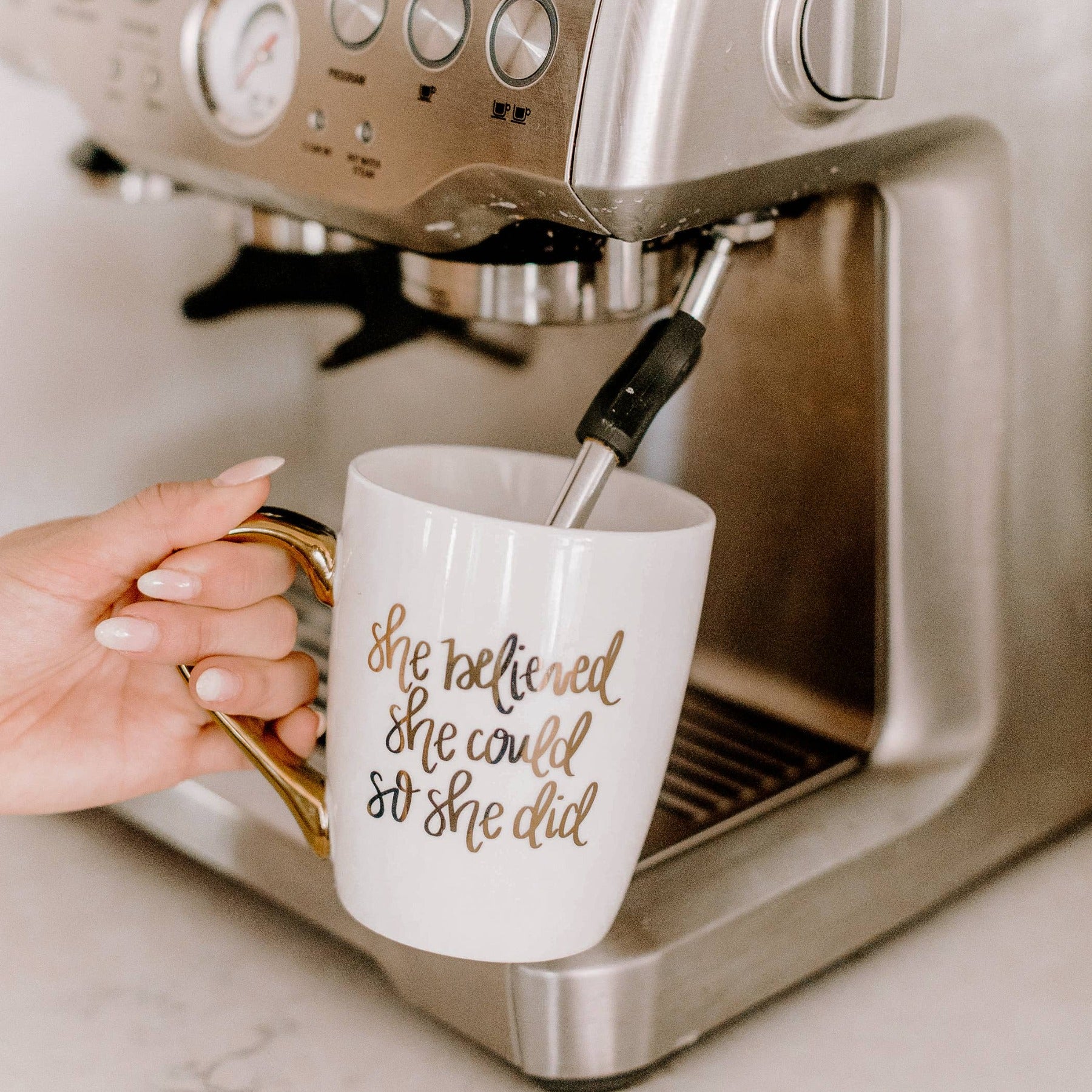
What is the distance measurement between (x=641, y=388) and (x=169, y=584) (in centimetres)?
14

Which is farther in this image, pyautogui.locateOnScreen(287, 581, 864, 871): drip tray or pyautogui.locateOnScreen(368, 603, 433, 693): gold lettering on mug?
pyautogui.locateOnScreen(287, 581, 864, 871): drip tray

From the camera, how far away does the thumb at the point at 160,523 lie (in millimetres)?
333

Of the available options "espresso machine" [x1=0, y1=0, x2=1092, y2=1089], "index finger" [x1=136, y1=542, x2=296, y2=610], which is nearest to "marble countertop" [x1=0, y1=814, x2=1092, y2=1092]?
"espresso machine" [x1=0, y1=0, x2=1092, y2=1089]

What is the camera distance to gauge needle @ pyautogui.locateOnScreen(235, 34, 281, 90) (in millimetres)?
361

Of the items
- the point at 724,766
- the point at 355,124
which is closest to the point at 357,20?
the point at 355,124

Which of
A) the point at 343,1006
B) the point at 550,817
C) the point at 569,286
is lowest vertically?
the point at 343,1006

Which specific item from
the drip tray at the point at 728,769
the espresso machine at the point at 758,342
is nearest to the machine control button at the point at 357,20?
the espresso machine at the point at 758,342

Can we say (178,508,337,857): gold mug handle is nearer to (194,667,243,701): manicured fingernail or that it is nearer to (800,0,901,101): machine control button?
(194,667,243,701): manicured fingernail

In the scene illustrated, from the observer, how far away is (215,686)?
350 millimetres

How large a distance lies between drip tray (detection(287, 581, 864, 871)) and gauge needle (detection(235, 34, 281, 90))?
177 mm

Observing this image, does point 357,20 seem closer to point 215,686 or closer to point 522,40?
point 522,40

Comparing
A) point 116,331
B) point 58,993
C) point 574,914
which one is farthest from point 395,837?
point 116,331

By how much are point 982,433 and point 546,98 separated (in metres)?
0.19

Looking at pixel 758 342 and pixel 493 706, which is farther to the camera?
pixel 758 342
